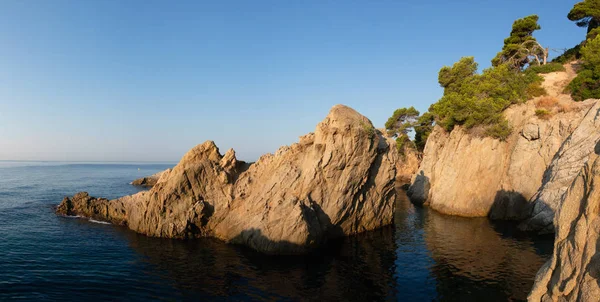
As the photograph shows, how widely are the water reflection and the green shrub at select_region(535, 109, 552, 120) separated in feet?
57.5

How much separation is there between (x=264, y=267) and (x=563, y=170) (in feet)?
109

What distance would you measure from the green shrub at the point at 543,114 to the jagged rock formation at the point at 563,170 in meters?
9.22

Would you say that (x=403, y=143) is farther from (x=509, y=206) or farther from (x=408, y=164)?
(x=509, y=206)

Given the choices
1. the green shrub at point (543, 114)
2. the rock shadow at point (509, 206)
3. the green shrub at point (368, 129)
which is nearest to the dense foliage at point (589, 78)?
the green shrub at point (543, 114)

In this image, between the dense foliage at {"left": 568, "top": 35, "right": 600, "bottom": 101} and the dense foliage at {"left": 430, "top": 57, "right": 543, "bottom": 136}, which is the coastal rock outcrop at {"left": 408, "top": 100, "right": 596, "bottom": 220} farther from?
the dense foliage at {"left": 568, "top": 35, "right": 600, "bottom": 101}

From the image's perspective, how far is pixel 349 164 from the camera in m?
35.7

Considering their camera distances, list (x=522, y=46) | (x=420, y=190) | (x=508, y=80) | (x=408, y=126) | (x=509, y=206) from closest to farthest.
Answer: (x=509, y=206) < (x=508, y=80) < (x=420, y=190) < (x=522, y=46) < (x=408, y=126)

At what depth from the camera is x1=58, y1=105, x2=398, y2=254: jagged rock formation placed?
32469mm

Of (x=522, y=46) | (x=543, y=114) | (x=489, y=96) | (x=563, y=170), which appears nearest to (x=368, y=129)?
(x=563, y=170)

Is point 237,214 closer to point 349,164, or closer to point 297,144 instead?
point 297,144

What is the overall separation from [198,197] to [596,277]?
34731 mm

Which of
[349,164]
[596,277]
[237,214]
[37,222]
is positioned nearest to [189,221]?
[237,214]

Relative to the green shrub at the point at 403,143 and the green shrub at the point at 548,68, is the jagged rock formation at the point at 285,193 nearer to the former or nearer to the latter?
the green shrub at the point at 548,68

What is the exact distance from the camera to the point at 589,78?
4588 cm
